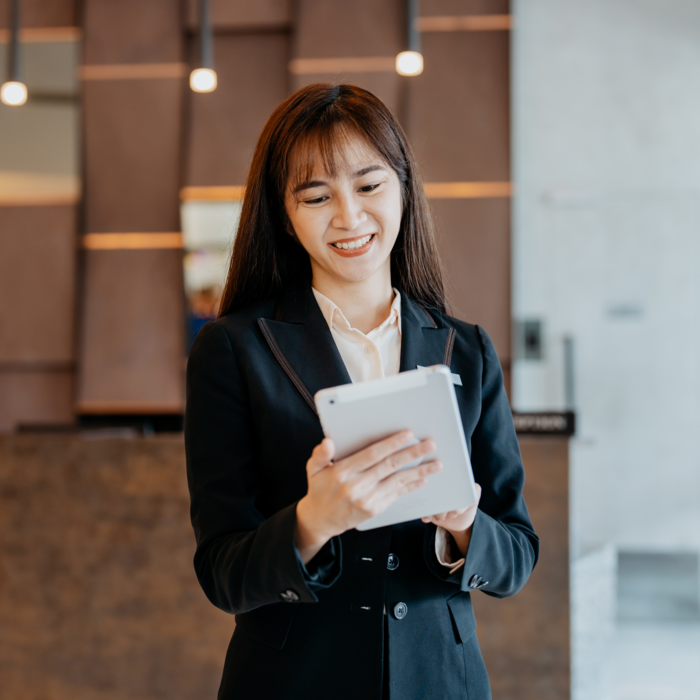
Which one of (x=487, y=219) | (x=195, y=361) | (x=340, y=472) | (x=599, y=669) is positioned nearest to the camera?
(x=340, y=472)

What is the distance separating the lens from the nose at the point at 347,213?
991 millimetres

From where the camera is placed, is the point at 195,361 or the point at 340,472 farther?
the point at 195,361

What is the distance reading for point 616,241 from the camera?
4.32 meters

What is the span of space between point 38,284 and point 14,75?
5.01ft

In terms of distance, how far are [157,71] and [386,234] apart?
3.53 metres

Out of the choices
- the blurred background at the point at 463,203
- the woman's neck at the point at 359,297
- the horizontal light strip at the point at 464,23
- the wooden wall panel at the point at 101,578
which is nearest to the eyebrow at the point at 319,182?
the woman's neck at the point at 359,297

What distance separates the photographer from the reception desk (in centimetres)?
235

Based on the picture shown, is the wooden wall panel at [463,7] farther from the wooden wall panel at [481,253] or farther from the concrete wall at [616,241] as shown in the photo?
the wooden wall panel at [481,253]

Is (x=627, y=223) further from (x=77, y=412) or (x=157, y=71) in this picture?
(x=77, y=412)

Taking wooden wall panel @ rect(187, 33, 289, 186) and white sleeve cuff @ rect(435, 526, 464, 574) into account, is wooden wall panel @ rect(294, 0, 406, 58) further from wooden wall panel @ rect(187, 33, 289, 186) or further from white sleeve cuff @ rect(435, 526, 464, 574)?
white sleeve cuff @ rect(435, 526, 464, 574)

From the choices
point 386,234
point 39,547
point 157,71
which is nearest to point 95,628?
point 39,547

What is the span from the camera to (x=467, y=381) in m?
1.06

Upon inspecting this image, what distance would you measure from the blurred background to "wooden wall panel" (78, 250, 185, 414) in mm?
11

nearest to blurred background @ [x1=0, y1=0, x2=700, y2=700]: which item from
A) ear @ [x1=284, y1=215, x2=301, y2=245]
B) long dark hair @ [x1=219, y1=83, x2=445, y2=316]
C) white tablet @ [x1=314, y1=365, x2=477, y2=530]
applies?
long dark hair @ [x1=219, y1=83, x2=445, y2=316]
